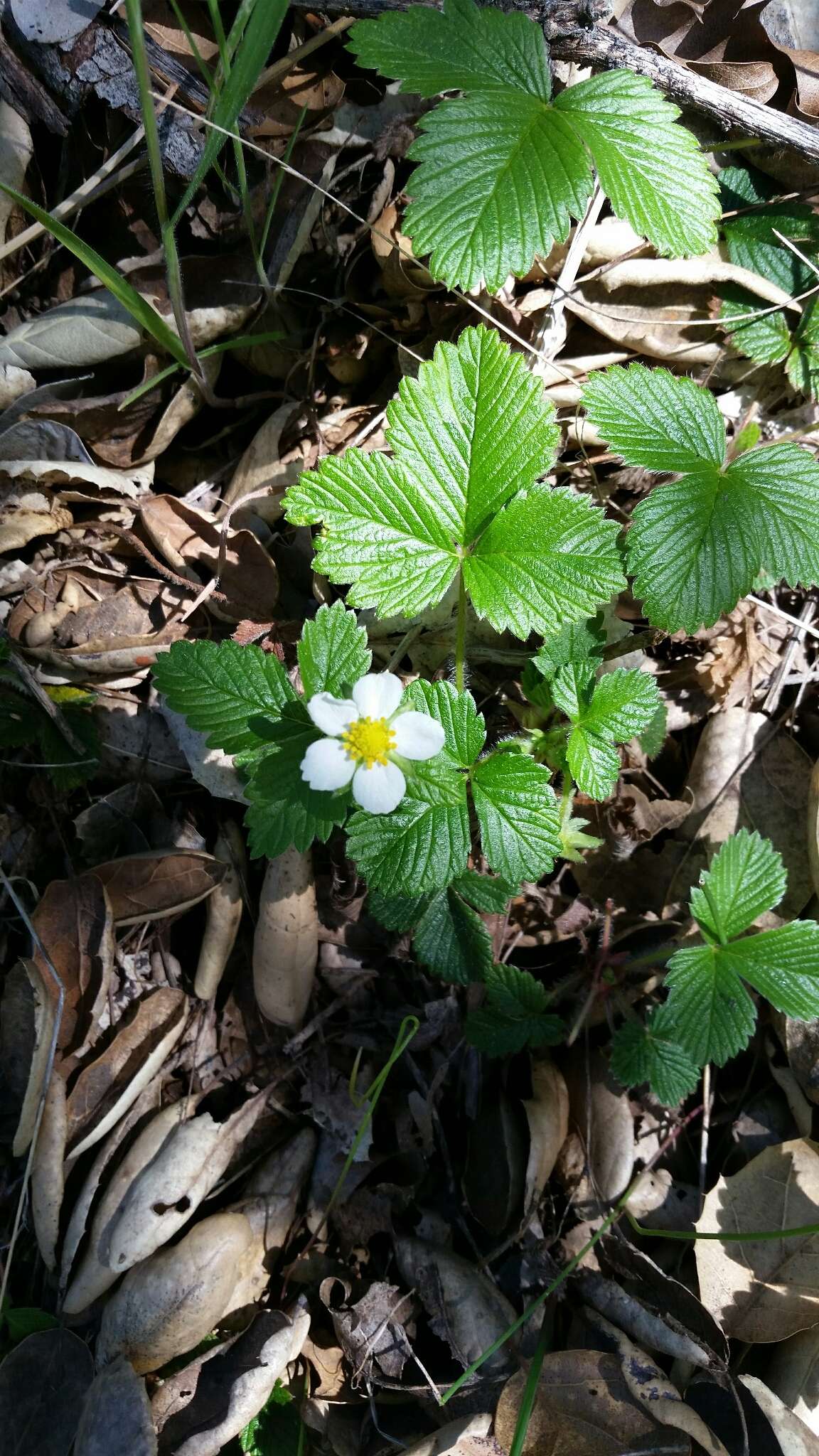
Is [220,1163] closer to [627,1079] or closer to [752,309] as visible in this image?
[627,1079]

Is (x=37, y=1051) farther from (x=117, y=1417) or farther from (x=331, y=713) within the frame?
(x=331, y=713)

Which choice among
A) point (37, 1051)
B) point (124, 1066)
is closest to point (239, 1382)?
point (124, 1066)

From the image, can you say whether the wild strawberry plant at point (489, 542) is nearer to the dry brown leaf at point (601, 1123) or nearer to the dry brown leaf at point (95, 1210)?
the dry brown leaf at point (601, 1123)

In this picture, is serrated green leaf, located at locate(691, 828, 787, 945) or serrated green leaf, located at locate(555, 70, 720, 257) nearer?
serrated green leaf, located at locate(555, 70, 720, 257)

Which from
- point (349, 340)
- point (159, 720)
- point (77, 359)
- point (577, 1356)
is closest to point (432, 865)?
point (159, 720)

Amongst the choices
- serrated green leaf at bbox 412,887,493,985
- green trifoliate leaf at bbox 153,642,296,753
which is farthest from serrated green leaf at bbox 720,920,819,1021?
green trifoliate leaf at bbox 153,642,296,753

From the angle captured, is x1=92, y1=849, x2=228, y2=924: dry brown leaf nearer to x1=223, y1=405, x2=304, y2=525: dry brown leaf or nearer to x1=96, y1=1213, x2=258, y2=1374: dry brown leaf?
x1=96, y1=1213, x2=258, y2=1374: dry brown leaf
